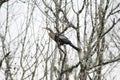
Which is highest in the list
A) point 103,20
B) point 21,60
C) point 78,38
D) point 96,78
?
point 103,20

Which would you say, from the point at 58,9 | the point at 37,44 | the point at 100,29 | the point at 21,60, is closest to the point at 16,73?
the point at 21,60

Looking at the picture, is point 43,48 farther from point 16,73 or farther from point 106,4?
point 106,4

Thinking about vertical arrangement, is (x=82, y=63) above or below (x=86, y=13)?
below

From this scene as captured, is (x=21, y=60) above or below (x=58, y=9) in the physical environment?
below

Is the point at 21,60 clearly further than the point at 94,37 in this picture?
Yes

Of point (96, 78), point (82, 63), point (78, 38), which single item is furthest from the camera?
point (96, 78)

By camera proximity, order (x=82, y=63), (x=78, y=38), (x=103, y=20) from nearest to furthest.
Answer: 1. (x=82, y=63)
2. (x=78, y=38)
3. (x=103, y=20)

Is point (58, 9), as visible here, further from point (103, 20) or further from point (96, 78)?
point (96, 78)

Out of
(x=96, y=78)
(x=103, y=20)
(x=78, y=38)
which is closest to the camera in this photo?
(x=78, y=38)

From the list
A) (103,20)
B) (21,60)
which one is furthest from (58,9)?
(21,60)

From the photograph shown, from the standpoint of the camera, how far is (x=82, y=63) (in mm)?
5629

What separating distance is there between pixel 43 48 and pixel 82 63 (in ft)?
6.64

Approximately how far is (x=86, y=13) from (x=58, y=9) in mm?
728

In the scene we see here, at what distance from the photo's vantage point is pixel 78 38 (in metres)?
6.38
